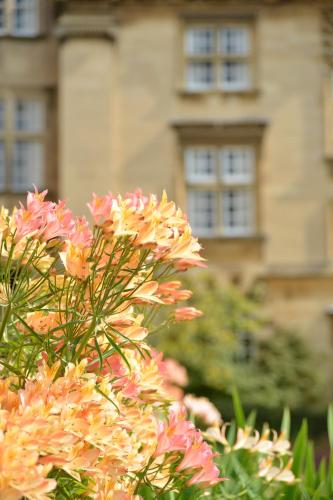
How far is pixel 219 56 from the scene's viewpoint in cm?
1599

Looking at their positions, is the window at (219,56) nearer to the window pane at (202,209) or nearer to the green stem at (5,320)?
the window pane at (202,209)

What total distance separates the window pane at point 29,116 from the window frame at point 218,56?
8.89 ft

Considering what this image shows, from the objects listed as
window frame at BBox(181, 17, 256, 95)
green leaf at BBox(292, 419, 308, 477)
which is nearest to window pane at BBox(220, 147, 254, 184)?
window frame at BBox(181, 17, 256, 95)

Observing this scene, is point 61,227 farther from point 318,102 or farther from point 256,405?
point 318,102

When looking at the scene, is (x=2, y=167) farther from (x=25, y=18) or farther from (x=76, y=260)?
(x=76, y=260)

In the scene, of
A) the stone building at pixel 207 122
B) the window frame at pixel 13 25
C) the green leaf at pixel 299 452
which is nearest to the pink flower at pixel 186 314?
the green leaf at pixel 299 452

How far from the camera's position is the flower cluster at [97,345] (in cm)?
175

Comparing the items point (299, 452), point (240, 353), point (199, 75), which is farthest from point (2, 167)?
point (299, 452)

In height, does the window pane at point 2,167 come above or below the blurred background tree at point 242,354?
above

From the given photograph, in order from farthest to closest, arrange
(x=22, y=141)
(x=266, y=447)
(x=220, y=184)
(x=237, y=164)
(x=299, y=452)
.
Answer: (x=22, y=141), (x=237, y=164), (x=220, y=184), (x=299, y=452), (x=266, y=447)

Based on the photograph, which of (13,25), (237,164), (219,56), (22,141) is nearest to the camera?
(237,164)

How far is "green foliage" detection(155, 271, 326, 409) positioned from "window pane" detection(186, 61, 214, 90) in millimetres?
3593

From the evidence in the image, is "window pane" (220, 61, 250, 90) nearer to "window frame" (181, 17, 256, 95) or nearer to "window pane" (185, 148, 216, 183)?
"window frame" (181, 17, 256, 95)

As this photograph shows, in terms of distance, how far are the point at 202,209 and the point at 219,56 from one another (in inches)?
111
